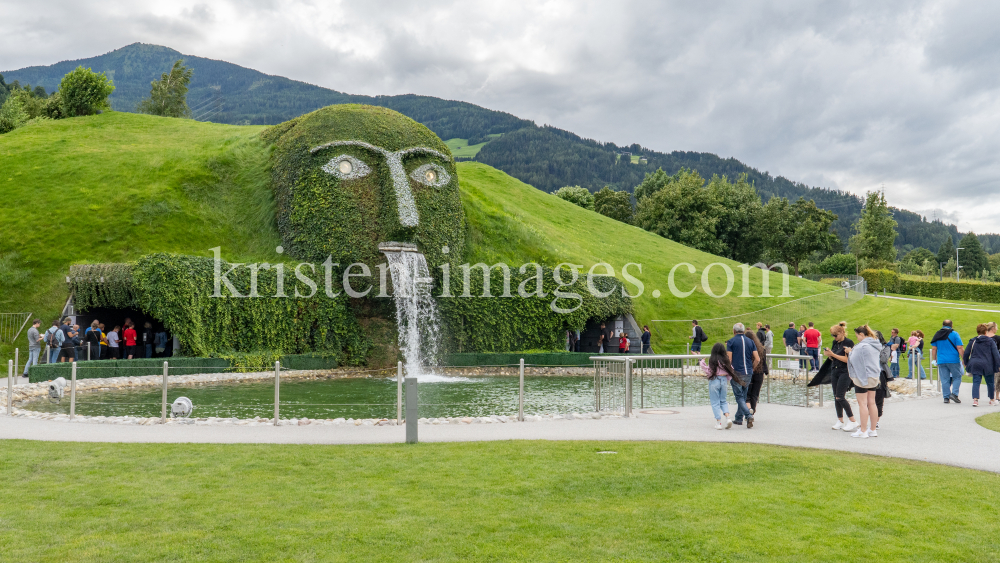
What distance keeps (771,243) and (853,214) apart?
121 metres

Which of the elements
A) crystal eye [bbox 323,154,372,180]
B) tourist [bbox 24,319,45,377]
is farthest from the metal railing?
tourist [bbox 24,319,45,377]

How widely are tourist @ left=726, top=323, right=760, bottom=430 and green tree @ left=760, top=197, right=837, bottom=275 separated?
56.8m

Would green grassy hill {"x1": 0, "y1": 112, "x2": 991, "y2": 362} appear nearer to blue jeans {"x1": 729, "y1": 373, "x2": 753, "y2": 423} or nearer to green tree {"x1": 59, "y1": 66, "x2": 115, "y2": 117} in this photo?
green tree {"x1": 59, "y1": 66, "x2": 115, "y2": 117}

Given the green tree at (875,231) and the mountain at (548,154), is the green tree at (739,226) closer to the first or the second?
the green tree at (875,231)

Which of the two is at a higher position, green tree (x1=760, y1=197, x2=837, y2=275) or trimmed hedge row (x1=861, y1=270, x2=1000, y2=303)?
green tree (x1=760, y1=197, x2=837, y2=275)

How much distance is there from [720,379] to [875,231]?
208ft

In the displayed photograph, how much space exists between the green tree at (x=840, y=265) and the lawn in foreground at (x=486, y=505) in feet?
270

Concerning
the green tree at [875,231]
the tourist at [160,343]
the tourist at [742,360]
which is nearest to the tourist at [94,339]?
the tourist at [160,343]

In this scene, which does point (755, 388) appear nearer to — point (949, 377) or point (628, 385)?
point (628, 385)

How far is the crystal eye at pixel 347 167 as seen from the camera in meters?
26.1

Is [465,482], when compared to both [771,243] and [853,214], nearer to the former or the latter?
[771,243]

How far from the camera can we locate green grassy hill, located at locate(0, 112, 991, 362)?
2652cm

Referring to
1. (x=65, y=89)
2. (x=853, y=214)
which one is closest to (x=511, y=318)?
(x=65, y=89)

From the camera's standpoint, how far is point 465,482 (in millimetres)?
7020
